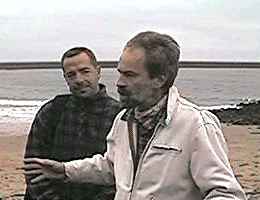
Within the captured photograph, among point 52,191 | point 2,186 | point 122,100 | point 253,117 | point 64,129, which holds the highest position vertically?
point 122,100

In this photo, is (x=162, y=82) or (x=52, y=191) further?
(x=52, y=191)

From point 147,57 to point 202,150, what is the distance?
421 millimetres

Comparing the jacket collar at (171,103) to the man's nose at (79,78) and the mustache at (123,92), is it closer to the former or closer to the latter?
the mustache at (123,92)

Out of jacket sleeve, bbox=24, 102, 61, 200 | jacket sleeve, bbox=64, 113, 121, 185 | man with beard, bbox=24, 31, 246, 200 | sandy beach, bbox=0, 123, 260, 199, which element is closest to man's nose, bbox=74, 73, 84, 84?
jacket sleeve, bbox=24, 102, 61, 200

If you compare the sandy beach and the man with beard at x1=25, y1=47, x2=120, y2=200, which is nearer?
the man with beard at x1=25, y1=47, x2=120, y2=200

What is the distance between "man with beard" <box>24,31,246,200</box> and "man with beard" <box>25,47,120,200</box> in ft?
3.76

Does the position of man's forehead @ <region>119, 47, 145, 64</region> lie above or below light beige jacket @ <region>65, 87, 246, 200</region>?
above

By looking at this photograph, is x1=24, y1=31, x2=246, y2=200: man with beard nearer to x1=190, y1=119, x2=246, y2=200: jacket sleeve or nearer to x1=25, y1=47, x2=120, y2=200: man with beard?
x1=190, y1=119, x2=246, y2=200: jacket sleeve

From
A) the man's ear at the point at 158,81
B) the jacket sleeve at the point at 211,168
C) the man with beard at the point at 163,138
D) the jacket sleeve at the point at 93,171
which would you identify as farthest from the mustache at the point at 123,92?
the jacket sleeve at the point at 93,171

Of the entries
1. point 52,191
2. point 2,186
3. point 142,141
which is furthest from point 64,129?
point 2,186

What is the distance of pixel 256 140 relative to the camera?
20.9 meters

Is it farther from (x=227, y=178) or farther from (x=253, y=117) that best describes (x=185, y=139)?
(x=253, y=117)

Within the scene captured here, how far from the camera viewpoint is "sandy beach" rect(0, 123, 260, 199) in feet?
36.7

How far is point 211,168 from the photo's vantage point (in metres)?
2.79
